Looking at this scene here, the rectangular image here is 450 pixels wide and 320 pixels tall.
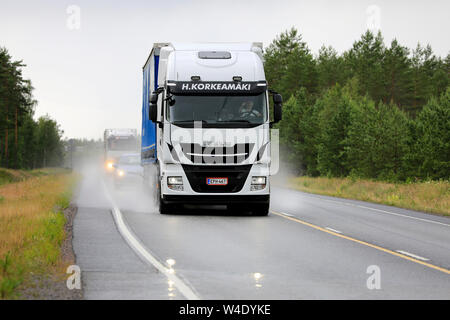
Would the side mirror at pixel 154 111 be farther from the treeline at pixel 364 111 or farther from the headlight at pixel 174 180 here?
the treeline at pixel 364 111

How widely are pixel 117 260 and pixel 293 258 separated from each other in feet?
8.72

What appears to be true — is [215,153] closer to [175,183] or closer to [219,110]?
[219,110]

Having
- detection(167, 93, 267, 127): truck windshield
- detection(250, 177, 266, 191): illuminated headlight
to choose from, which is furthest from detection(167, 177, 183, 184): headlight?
detection(250, 177, 266, 191): illuminated headlight

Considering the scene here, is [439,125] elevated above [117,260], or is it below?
above

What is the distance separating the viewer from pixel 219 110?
16672mm

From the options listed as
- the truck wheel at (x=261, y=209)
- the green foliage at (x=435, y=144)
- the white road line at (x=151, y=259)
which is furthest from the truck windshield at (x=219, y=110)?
the green foliage at (x=435, y=144)

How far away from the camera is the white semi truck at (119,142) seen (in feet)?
137

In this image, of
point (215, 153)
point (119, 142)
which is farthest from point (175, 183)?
point (119, 142)

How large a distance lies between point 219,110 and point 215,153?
3.64 ft

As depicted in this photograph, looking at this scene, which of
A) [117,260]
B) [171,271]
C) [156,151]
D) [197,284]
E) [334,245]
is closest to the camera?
[197,284]
